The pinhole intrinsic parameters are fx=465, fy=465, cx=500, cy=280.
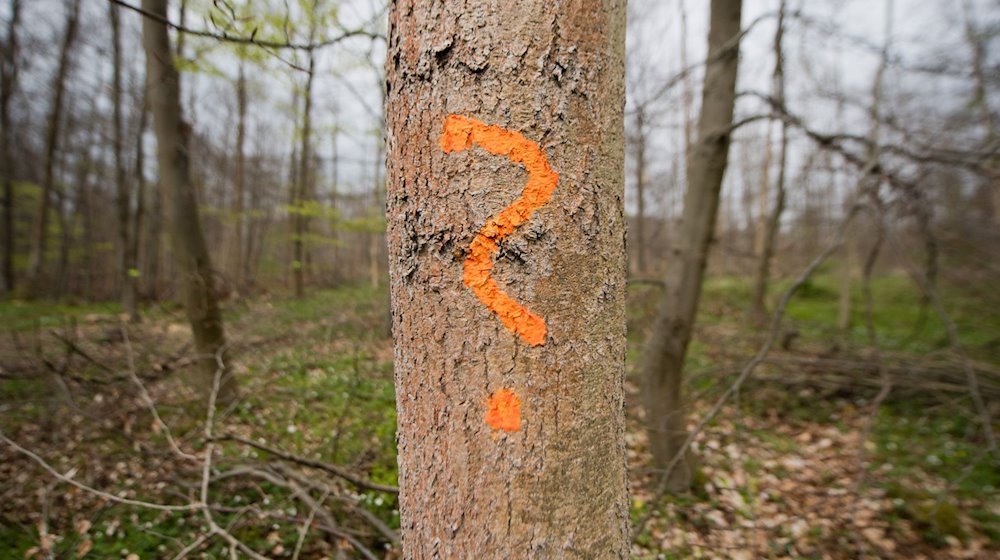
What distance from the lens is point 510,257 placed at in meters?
0.71

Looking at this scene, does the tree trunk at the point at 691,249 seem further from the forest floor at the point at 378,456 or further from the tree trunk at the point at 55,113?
the tree trunk at the point at 55,113

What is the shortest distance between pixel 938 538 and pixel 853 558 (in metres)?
0.74

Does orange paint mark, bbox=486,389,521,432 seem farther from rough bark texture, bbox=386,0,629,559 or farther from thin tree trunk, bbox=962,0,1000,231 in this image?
thin tree trunk, bbox=962,0,1000,231

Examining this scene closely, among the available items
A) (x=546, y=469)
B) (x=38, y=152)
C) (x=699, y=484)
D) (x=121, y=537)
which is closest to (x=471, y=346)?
(x=546, y=469)

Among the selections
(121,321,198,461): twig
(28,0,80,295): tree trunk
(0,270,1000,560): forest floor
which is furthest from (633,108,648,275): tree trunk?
(28,0,80,295): tree trunk

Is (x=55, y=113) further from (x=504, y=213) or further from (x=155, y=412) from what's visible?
(x=504, y=213)

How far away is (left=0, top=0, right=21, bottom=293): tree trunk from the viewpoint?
12.9 meters

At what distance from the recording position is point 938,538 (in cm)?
311

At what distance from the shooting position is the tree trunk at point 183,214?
4.25 m

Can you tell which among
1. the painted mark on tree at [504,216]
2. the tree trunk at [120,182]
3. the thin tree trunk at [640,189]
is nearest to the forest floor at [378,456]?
the thin tree trunk at [640,189]

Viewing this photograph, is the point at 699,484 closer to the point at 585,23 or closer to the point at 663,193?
the point at 663,193

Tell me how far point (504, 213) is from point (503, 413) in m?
0.31

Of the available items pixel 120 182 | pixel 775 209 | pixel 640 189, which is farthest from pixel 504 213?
pixel 120 182

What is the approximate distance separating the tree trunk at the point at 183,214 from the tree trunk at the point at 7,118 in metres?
13.5
